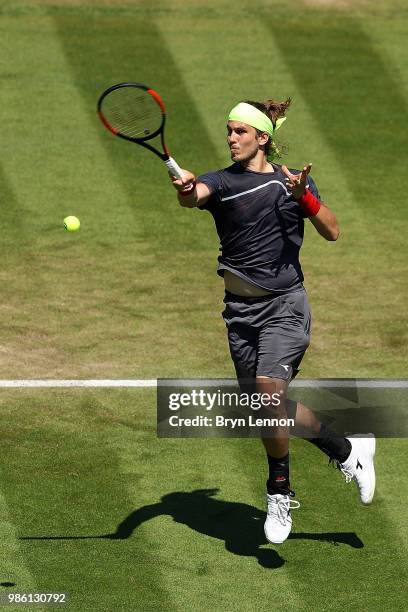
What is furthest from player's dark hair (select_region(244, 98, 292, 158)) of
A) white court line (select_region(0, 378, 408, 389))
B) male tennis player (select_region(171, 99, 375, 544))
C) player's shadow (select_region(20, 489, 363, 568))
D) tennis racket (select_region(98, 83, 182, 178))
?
white court line (select_region(0, 378, 408, 389))

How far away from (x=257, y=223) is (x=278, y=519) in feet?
6.90

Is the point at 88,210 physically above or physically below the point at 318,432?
below

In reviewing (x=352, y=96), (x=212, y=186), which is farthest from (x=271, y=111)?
(x=352, y=96)

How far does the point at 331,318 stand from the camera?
48.9 feet

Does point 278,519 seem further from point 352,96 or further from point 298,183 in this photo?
point 352,96

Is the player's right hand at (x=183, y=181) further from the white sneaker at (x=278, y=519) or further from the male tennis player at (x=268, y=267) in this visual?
the white sneaker at (x=278, y=519)

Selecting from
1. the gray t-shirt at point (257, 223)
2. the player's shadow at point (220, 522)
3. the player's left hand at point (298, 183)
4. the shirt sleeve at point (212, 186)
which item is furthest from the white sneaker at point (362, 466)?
the shirt sleeve at point (212, 186)

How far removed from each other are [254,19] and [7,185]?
534 centimetres

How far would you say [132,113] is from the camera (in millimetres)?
10953

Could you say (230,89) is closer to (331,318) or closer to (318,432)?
(331,318)

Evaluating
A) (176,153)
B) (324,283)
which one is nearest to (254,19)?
(176,153)

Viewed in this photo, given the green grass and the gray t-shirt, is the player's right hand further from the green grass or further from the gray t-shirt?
the green grass

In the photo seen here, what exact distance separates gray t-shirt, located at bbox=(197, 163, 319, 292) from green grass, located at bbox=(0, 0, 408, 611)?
5.79 ft

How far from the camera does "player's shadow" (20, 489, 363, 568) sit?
1056 cm
